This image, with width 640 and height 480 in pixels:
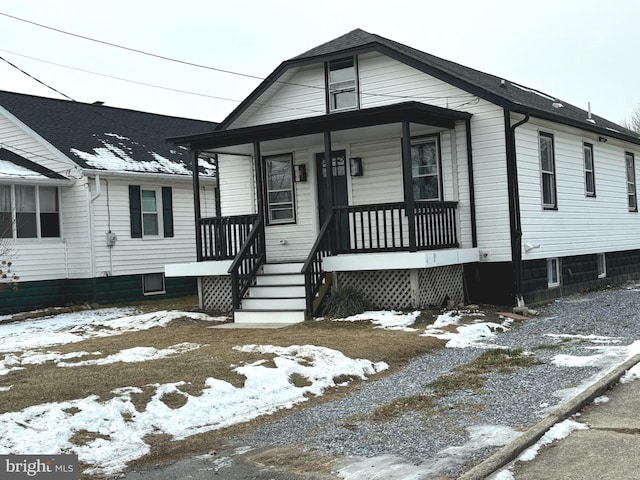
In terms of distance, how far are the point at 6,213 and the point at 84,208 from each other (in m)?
1.83

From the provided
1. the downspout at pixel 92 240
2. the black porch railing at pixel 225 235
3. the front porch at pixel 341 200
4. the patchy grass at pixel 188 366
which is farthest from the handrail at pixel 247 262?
the downspout at pixel 92 240

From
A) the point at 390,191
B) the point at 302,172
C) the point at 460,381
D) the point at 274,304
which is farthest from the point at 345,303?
the point at 460,381

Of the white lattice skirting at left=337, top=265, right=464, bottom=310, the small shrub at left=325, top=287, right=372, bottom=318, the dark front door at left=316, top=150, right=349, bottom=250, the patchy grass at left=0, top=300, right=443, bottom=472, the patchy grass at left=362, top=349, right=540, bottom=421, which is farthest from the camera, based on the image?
the dark front door at left=316, top=150, right=349, bottom=250

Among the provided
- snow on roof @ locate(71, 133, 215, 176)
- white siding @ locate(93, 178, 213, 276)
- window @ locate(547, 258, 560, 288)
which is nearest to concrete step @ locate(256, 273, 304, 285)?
window @ locate(547, 258, 560, 288)

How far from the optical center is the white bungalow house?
13.7m

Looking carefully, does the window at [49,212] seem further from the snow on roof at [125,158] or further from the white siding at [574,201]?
the white siding at [574,201]

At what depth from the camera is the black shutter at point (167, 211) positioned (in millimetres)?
20891

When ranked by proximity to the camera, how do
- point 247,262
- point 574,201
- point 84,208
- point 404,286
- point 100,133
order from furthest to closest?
point 100,133 → point 84,208 → point 574,201 → point 247,262 → point 404,286

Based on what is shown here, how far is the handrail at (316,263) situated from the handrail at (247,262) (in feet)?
4.51

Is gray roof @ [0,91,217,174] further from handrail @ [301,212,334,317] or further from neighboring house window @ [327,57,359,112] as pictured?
handrail @ [301,212,334,317]

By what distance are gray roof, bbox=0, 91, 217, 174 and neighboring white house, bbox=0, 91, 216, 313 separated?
0.04 m

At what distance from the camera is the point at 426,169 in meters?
15.0

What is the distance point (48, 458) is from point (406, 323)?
7.26 m

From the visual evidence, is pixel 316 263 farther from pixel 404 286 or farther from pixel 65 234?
pixel 65 234
